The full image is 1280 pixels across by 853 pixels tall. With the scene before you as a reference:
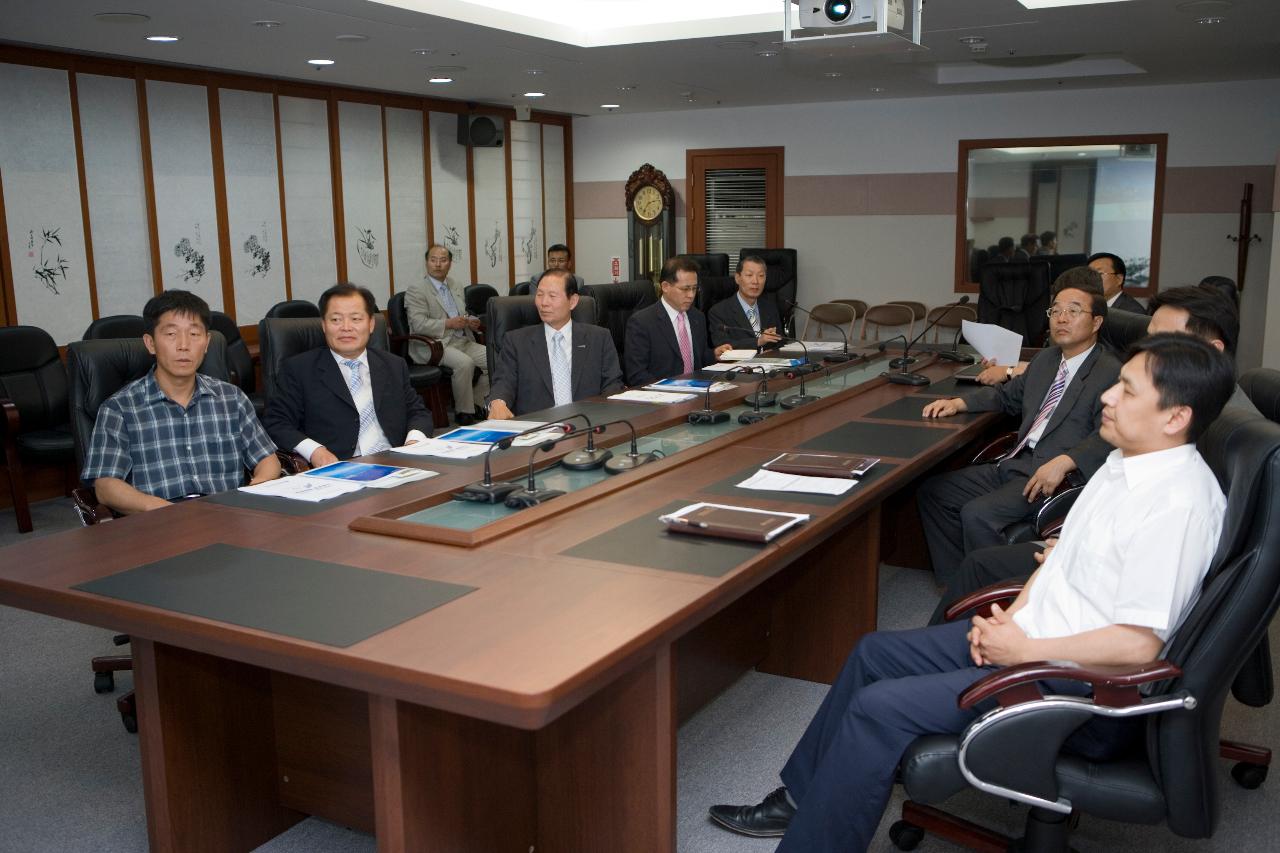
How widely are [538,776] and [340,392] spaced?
2016mm

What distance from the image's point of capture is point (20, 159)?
20.3 feet

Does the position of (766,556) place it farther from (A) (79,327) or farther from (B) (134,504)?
(A) (79,327)

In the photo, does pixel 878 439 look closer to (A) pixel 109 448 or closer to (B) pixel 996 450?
(B) pixel 996 450

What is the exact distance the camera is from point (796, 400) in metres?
4.47

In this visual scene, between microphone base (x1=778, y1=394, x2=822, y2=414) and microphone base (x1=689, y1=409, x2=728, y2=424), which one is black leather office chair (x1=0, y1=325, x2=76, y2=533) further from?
microphone base (x1=778, y1=394, x2=822, y2=414)

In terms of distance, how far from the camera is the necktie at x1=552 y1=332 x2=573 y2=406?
199 inches

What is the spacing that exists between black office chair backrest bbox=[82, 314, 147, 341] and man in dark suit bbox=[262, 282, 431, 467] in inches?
79.7

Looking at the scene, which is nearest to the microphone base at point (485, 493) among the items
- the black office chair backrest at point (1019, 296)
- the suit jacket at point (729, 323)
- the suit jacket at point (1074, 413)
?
the suit jacket at point (1074, 413)

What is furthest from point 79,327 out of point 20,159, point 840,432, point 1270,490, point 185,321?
point 1270,490

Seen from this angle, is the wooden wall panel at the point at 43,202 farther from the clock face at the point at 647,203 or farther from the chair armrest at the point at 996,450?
the clock face at the point at 647,203

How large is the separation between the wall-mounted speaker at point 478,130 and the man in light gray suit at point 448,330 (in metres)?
1.66

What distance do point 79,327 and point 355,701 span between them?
5.15 meters

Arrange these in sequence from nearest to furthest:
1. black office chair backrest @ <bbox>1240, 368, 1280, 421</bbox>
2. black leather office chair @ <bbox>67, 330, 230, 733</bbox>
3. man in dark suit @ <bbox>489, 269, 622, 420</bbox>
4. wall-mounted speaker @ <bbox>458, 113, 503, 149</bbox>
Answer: black office chair backrest @ <bbox>1240, 368, 1280, 421</bbox>, black leather office chair @ <bbox>67, 330, 230, 733</bbox>, man in dark suit @ <bbox>489, 269, 622, 420</bbox>, wall-mounted speaker @ <bbox>458, 113, 503, 149</bbox>

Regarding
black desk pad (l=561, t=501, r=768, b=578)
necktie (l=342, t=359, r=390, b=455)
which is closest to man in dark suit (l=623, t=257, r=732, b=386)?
necktie (l=342, t=359, r=390, b=455)
